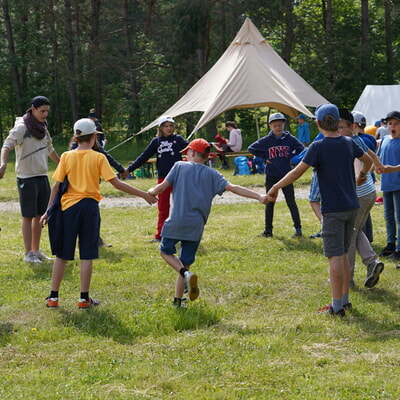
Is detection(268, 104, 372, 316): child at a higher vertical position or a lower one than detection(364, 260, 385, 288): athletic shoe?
higher

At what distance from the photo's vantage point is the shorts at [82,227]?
6.21m

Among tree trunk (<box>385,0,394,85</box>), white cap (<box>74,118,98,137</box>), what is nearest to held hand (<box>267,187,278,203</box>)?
white cap (<box>74,118,98,137</box>)

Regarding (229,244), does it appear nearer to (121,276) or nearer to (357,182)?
(121,276)

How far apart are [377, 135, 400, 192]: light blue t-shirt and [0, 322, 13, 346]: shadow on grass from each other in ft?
15.4

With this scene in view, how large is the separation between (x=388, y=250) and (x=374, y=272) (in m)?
1.96

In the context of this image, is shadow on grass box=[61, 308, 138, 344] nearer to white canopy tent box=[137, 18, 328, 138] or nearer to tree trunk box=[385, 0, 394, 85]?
white canopy tent box=[137, 18, 328, 138]

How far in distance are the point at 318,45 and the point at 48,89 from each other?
16.4 meters

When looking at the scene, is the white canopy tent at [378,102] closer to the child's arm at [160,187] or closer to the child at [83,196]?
the child's arm at [160,187]

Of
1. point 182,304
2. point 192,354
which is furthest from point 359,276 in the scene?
point 192,354

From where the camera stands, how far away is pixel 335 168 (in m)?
5.79

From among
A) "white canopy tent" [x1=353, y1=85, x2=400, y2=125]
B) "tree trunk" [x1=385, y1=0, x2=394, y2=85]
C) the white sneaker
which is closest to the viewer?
the white sneaker

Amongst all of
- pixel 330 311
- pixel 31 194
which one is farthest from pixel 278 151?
pixel 330 311

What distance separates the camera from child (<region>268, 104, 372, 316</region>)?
579 centimetres

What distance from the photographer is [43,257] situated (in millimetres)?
8656
